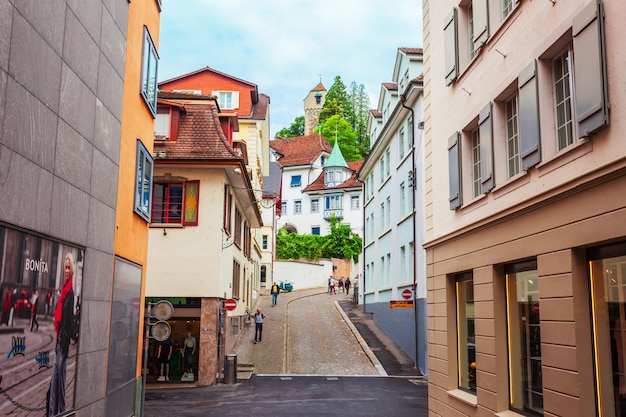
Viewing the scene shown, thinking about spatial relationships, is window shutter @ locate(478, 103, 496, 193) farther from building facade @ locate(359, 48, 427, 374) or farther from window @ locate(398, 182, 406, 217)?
window @ locate(398, 182, 406, 217)

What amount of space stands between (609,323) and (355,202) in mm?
69374

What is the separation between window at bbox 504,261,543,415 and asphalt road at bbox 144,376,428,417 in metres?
7.39

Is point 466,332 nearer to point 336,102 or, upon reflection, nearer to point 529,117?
point 529,117

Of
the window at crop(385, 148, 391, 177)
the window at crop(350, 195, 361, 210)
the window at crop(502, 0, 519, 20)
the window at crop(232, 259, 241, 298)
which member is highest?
the window at crop(350, 195, 361, 210)

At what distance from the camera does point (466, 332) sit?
1225cm

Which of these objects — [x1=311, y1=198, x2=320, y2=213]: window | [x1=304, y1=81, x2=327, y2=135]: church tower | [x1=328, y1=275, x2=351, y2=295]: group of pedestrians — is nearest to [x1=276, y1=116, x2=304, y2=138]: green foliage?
[x1=304, y1=81, x2=327, y2=135]: church tower

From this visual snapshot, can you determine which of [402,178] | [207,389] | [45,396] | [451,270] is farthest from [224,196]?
[45,396]

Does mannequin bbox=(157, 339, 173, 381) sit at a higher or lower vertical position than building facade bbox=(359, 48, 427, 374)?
lower

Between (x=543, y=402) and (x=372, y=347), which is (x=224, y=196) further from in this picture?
(x=543, y=402)

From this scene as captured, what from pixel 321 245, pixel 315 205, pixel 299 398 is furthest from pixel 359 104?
pixel 299 398

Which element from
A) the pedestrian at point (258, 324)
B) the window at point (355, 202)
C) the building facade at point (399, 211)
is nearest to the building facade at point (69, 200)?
the building facade at point (399, 211)

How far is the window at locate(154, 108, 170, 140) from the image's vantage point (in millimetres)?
24406

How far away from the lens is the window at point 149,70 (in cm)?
1417

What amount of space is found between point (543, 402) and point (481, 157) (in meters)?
4.26
